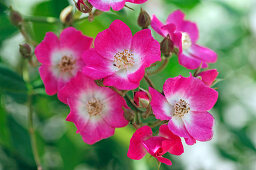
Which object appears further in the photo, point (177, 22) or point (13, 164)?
point (13, 164)

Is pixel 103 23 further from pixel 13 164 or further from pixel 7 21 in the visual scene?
pixel 13 164

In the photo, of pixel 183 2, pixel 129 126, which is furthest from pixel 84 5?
pixel 183 2

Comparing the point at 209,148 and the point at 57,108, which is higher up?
the point at 57,108

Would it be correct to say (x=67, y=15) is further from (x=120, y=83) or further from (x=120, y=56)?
(x=120, y=83)

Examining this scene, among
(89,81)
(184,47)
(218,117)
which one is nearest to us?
(89,81)

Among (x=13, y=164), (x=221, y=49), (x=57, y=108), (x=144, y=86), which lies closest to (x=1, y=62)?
(x=57, y=108)

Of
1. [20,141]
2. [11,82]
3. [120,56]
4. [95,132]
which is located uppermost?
[120,56]
